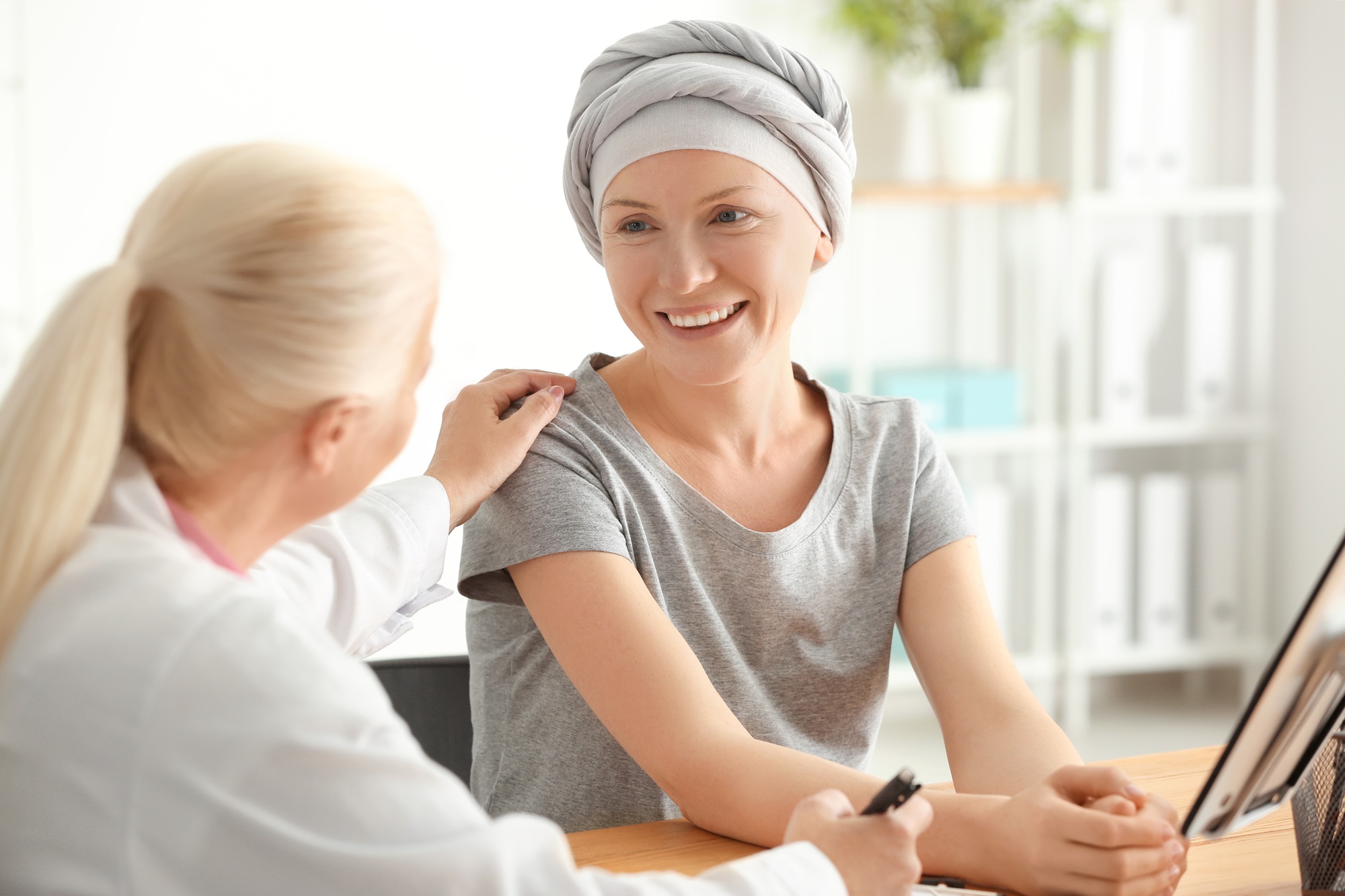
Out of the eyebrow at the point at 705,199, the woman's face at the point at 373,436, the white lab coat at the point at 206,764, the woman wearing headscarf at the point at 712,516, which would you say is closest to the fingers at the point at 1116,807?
the woman wearing headscarf at the point at 712,516

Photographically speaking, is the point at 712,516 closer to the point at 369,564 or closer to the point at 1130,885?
the point at 369,564

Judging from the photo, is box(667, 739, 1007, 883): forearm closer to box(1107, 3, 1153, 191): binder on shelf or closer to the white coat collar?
the white coat collar

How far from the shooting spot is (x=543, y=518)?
130cm

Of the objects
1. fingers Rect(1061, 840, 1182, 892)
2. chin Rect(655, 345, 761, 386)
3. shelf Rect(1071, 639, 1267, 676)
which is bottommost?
shelf Rect(1071, 639, 1267, 676)

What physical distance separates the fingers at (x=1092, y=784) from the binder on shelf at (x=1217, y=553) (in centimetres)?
285

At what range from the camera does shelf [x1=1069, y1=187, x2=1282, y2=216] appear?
3504 millimetres

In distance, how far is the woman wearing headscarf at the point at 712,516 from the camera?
1300mm

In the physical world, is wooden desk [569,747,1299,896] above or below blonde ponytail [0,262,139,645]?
below

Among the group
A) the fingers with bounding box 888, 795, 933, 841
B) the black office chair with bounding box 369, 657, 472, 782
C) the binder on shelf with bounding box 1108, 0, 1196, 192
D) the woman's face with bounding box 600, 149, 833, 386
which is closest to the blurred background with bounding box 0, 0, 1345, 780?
the binder on shelf with bounding box 1108, 0, 1196, 192

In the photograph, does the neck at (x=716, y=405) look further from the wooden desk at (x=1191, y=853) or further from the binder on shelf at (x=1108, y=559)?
the binder on shelf at (x=1108, y=559)

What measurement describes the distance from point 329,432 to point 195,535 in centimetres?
11

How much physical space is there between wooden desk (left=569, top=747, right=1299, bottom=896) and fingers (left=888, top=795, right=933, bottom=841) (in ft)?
0.76

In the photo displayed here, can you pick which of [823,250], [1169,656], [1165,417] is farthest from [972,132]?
[823,250]

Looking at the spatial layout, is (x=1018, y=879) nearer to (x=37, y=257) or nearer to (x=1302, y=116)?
(x=37, y=257)
